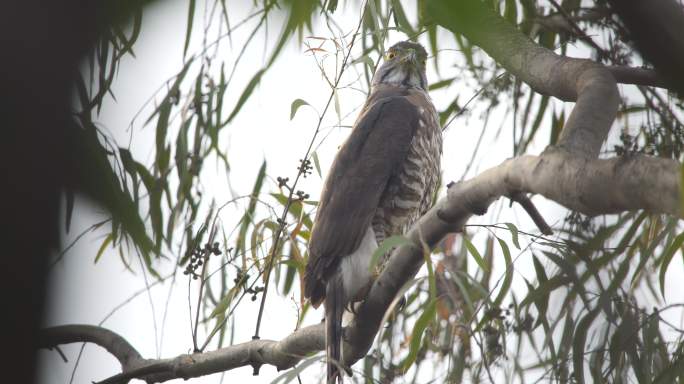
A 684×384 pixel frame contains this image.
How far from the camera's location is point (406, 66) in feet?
10.4

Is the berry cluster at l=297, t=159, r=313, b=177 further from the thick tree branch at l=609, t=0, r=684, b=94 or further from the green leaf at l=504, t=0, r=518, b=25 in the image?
the thick tree branch at l=609, t=0, r=684, b=94

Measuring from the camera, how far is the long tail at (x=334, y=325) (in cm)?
177

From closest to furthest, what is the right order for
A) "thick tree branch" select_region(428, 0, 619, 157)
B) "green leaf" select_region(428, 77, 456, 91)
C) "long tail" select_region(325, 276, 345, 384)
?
"thick tree branch" select_region(428, 0, 619, 157) → "long tail" select_region(325, 276, 345, 384) → "green leaf" select_region(428, 77, 456, 91)

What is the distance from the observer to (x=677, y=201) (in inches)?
31.0

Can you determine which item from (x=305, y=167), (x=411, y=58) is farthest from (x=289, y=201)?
(x=411, y=58)

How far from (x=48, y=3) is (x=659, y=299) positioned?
6.63 feet

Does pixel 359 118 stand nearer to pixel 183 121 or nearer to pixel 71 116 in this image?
pixel 183 121

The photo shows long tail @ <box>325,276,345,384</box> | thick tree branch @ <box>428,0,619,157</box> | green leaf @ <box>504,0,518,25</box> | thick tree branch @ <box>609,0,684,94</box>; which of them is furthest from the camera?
green leaf @ <box>504,0,518,25</box>

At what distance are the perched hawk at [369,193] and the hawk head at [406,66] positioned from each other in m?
0.23

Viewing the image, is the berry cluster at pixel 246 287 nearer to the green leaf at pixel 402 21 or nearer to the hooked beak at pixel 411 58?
the green leaf at pixel 402 21

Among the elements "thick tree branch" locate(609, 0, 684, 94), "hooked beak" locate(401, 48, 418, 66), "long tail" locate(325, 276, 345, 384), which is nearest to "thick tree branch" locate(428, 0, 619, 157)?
"thick tree branch" locate(609, 0, 684, 94)

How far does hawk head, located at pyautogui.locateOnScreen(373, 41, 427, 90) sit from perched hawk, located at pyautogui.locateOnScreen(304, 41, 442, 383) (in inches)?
9.0

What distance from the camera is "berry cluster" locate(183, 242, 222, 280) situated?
1.96 metres

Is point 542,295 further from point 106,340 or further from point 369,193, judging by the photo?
point 106,340
